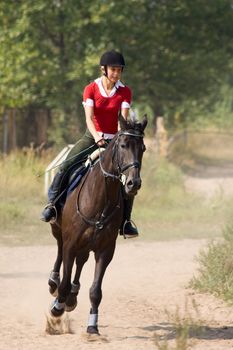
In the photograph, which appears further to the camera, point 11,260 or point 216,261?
point 11,260

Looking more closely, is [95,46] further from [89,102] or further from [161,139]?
[89,102]

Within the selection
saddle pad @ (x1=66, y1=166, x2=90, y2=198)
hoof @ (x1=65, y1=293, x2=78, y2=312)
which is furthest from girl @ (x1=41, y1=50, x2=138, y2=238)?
hoof @ (x1=65, y1=293, x2=78, y2=312)

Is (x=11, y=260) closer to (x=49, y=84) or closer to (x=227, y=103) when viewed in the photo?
(x=49, y=84)

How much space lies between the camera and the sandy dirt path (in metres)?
9.44

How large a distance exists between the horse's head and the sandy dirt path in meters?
1.60

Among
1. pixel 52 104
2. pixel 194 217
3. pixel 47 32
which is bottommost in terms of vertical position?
pixel 194 217

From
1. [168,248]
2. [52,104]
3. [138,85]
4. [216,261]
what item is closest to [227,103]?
[138,85]

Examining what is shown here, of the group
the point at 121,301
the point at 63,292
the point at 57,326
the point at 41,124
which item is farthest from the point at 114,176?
the point at 41,124

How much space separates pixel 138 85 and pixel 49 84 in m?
4.01

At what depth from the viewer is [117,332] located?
9922 mm

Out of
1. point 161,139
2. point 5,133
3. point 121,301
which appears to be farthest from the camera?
point 161,139

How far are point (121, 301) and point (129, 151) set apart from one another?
3.29m

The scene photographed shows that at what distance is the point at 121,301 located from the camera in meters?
11.8

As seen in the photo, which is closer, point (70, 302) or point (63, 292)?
point (63, 292)
